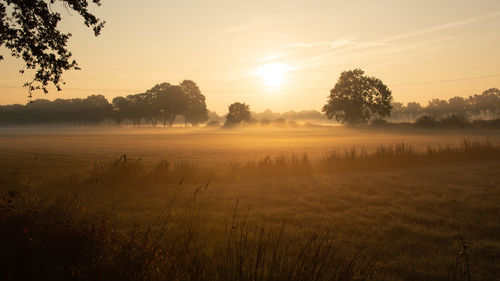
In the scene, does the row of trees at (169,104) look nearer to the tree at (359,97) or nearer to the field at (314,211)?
the tree at (359,97)

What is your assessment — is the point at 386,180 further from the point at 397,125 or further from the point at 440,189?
the point at 397,125

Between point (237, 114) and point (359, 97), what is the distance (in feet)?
161

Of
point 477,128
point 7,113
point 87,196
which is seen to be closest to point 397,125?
point 477,128

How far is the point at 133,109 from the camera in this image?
122 metres

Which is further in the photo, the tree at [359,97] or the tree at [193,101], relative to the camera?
the tree at [193,101]

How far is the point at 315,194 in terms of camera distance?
12922 millimetres

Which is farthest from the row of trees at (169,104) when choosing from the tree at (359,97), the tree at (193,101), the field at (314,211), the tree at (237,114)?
the field at (314,211)

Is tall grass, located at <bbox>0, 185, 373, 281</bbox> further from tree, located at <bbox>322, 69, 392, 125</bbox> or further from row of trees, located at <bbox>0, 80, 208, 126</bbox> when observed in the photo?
row of trees, located at <bbox>0, 80, 208, 126</bbox>

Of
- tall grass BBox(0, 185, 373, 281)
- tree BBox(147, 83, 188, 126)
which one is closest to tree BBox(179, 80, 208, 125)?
tree BBox(147, 83, 188, 126)

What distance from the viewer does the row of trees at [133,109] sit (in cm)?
11494

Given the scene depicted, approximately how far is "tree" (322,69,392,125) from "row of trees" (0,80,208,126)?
52.4m

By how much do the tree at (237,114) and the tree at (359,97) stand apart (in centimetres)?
4193

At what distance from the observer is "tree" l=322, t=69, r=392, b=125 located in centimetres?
8519

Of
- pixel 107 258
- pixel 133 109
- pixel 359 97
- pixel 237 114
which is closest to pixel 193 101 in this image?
pixel 237 114
